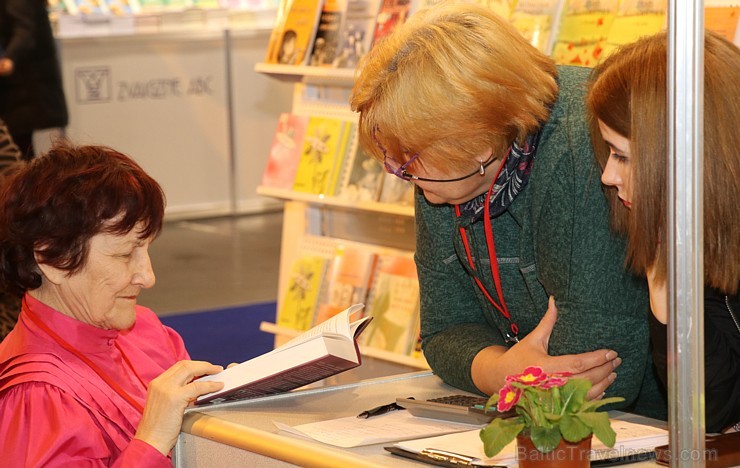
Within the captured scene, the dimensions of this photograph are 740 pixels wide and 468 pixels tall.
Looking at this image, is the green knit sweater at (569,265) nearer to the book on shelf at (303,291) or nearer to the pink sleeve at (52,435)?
the pink sleeve at (52,435)

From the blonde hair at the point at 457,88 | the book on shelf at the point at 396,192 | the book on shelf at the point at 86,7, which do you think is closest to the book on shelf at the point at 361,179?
the book on shelf at the point at 396,192

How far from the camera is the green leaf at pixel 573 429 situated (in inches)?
54.9

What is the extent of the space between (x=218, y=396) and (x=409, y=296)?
2306 mm

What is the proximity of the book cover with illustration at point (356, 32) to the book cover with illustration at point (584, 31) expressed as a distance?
35.4 inches

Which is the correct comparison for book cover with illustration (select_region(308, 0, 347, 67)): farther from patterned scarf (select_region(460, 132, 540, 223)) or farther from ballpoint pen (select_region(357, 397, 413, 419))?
ballpoint pen (select_region(357, 397, 413, 419))

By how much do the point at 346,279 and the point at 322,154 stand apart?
51 cm

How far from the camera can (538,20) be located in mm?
3682

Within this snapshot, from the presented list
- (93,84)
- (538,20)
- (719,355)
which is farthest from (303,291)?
(93,84)

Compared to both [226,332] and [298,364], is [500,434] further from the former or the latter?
[226,332]

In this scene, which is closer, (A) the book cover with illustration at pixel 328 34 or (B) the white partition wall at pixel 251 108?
(A) the book cover with illustration at pixel 328 34

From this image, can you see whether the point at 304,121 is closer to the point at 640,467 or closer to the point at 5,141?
the point at 5,141

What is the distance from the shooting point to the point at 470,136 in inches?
73.3

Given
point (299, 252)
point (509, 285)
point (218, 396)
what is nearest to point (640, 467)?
point (509, 285)

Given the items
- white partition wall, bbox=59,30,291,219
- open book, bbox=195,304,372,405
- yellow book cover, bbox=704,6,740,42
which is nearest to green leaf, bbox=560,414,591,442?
open book, bbox=195,304,372,405
